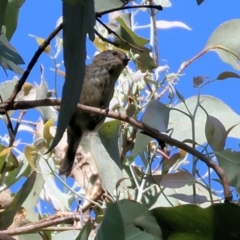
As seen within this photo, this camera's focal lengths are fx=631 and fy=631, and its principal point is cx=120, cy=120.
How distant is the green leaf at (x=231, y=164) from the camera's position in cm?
74

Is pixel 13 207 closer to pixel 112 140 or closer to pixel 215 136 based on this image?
pixel 112 140

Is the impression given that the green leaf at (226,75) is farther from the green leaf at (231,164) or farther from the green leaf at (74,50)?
the green leaf at (74,50)

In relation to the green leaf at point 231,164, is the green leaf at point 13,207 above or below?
below

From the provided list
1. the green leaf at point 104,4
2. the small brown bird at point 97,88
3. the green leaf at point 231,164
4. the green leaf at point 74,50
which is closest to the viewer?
the green leaf at point 74,50

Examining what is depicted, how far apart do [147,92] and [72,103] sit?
0.50 metres

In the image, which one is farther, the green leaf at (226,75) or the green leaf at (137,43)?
the green leaf at (137,43)

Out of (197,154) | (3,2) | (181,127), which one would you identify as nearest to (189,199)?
(197,154)

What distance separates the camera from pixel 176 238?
646 millimetres

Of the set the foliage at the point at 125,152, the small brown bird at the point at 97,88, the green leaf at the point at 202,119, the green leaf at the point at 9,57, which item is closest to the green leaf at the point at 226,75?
the foliage at the point at 125,152

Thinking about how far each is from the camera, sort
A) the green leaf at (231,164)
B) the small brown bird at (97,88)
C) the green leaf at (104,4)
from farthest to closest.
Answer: the small brown bird at (97,88)
the green leaf at (104,4)
the green leaf at (231,164)

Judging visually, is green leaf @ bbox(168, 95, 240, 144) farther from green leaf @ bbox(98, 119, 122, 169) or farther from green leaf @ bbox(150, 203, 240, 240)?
green leaf @ bbox(150, 203, 240, 240)

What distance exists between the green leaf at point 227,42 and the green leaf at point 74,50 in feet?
1.61

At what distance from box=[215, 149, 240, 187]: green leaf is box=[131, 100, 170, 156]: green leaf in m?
0.11

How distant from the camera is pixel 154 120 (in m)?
0.83
